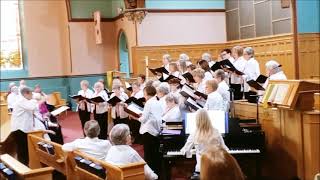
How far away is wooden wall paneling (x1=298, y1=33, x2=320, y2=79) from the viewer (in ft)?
34.8

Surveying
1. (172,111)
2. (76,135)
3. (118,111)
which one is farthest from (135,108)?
(76,135)

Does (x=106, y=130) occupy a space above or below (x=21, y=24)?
below

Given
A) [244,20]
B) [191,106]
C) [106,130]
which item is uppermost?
[244,20]

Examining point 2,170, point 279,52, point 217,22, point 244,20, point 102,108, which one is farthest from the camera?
point 217,22

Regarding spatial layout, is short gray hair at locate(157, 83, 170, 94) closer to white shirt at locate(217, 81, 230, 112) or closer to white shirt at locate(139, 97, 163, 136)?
white shirt at locate(139, 97, 163, 136)

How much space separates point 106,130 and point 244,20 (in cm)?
578

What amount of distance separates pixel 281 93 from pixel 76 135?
571cm

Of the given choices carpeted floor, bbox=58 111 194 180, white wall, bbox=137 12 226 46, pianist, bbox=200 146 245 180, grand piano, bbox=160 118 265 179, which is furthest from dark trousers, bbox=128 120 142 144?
pianist, bbox=200 146 245 180

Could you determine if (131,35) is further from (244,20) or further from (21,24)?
(21,24)

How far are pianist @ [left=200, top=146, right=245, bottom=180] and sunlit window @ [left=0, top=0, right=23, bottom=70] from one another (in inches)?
575

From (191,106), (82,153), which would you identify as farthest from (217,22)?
(82,153)

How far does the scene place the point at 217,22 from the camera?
527 inches

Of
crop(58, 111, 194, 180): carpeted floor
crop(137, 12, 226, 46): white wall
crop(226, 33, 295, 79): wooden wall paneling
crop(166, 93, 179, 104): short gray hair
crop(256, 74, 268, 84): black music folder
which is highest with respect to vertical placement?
crop(137, 12, 226, 46): white wall

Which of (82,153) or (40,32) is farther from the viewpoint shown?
(40,32)
